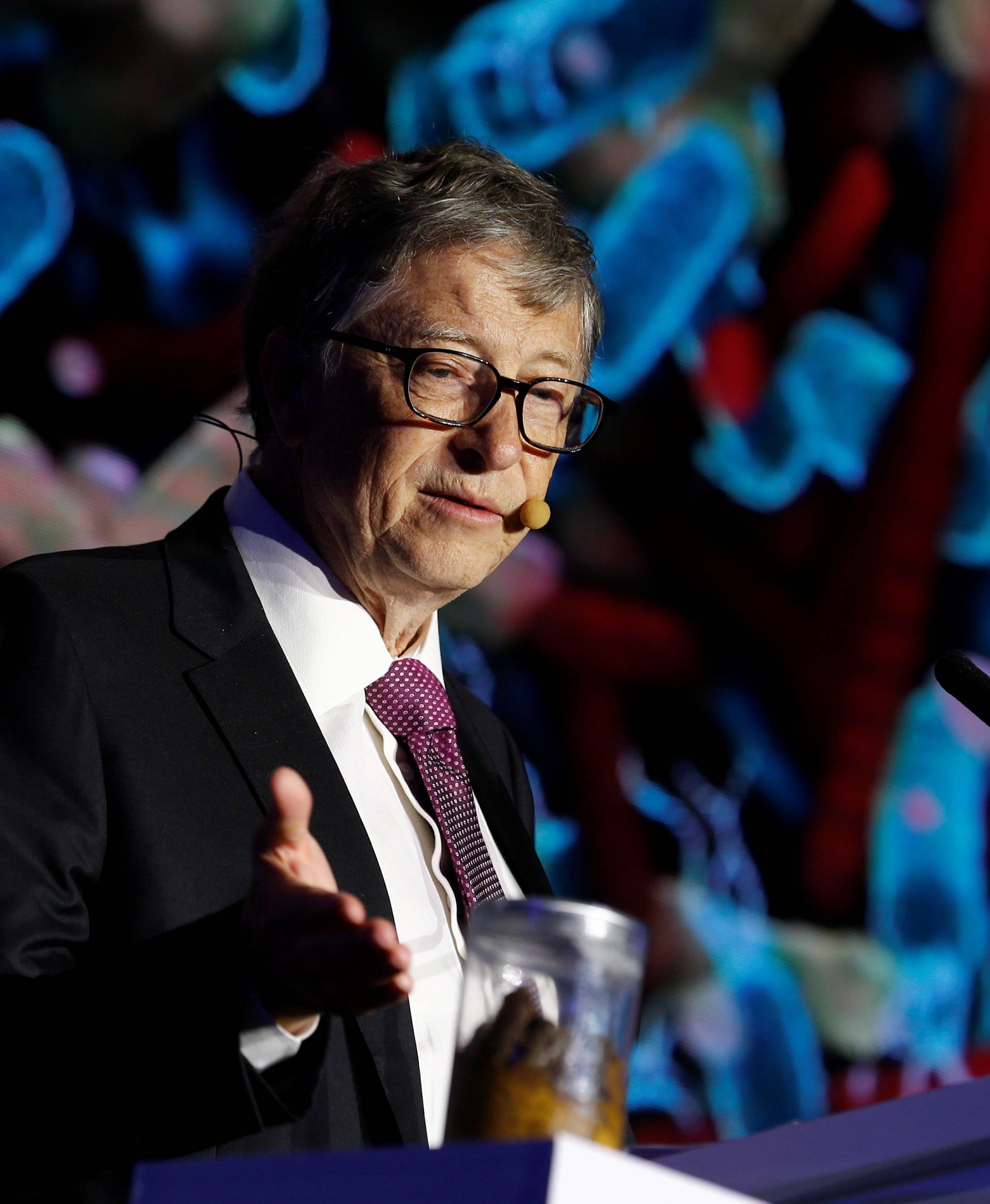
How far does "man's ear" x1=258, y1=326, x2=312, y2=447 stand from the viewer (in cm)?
150

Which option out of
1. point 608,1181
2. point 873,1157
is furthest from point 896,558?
point 608,1181

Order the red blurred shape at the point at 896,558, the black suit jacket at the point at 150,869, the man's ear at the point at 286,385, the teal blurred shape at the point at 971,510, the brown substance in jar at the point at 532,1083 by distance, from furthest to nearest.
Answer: the teal blurred shape at the point at 971,510 → the red blurred shape at the point at 896,558 → the man's ear at the point at 286,385 → the black suit jacket at the point at 150,869 → the brown substance in jar at the point at 532,1083

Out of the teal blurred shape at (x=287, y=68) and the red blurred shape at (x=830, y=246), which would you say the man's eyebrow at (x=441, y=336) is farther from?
the red blurred shape at (x=830, y=246)

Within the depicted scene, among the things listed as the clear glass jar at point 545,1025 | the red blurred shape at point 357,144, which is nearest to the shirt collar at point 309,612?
the clear glass jar at point 545,1025

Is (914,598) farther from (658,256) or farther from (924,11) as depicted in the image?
(924,11)

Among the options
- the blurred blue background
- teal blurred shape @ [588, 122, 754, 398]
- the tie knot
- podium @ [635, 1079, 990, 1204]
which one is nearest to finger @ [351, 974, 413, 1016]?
podium @ [635, 1079, 990, 1204]

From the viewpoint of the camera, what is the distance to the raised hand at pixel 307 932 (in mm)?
678

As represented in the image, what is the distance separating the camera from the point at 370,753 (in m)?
1.35

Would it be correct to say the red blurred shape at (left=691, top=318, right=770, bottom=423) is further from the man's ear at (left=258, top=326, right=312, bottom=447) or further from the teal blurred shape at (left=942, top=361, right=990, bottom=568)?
the man's ear at (left=258, top=326, right=312, bottom=447)

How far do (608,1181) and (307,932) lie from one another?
0.25 m

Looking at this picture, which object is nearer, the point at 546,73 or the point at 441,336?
the point at 441,336

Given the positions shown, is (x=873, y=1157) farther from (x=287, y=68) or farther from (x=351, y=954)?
(x=287, y=68)

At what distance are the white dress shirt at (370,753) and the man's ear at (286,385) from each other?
0.26ft

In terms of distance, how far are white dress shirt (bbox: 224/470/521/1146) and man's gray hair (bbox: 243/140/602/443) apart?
8.6 inches
